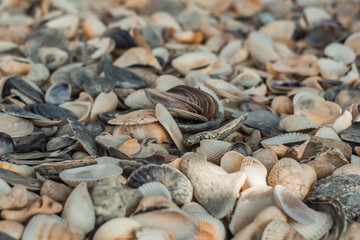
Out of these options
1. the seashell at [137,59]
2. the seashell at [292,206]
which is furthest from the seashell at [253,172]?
the seashell at [137,59]

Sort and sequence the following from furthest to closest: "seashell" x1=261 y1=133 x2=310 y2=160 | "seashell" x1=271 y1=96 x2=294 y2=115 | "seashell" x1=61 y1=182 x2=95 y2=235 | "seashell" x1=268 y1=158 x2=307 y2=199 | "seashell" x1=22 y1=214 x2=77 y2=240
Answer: "seashell" x1=271 y1=96 x2=294 y2=115
"seashell" x1=261 y1=133 x2=310 y2=160
"seashell" x1=268 y1=158 x2=307 y2=199
"seashell" x1=61 y1=182 x2=95 y2=235
"seashell" x1=22 y1=214 x2=77 y2=240

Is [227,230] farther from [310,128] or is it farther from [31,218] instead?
[310,128]

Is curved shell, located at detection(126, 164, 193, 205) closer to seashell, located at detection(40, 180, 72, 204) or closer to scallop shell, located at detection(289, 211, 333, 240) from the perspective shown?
seashell, located at detection(40, 180, 72, 204)

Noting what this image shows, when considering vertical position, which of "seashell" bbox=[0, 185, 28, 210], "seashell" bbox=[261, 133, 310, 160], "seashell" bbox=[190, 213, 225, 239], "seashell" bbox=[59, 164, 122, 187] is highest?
"seashell" bbox=[0, 185, 28, 210]

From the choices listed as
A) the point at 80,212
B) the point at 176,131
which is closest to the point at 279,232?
the point at 80,212

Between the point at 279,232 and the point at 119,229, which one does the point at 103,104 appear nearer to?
the point at 119,229

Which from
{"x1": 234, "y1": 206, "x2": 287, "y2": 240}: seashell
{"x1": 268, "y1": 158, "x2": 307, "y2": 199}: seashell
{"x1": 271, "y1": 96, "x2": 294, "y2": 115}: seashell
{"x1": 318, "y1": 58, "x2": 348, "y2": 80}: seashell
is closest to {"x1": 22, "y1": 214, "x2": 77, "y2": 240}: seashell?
{"x1": 234, "y1": 206, "x2": 287, "y2": 240}: seashell
